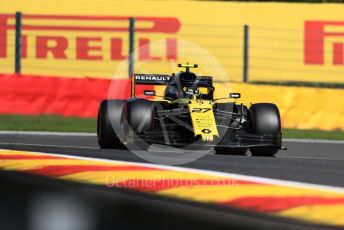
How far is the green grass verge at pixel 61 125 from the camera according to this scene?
15.1 meters

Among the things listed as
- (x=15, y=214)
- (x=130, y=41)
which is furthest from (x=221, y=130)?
(x=130, y=41)

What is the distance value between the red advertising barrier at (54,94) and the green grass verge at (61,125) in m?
0.17

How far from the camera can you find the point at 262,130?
1060 cm

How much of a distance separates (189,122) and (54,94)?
6479mm

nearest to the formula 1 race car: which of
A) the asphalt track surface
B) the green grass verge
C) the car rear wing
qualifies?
the car rear wing

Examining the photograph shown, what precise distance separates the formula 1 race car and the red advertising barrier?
5316 mm

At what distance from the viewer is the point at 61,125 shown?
15.6 metres

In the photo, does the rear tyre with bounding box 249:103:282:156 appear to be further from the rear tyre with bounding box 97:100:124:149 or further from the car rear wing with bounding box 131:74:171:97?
the rear tyre with bounding box 97:100:124:149

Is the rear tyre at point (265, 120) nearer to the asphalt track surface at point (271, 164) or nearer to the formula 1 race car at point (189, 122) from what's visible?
the formula 1 race car at point (189, 122)

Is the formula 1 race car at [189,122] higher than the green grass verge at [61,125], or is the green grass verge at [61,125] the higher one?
the formula 1 race car at [189,122]

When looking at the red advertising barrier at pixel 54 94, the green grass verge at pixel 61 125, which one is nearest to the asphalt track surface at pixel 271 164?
the green grass verge at pixel 61 125

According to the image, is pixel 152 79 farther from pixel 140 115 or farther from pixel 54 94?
pixel 54 94

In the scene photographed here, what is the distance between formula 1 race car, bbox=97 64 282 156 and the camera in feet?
34.0

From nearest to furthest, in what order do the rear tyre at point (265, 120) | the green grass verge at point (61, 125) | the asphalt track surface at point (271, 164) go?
the asphalt track surface at point (271, 164)
the rear tyre at point (265, 120)
the green grass verge at point (61, 125)
